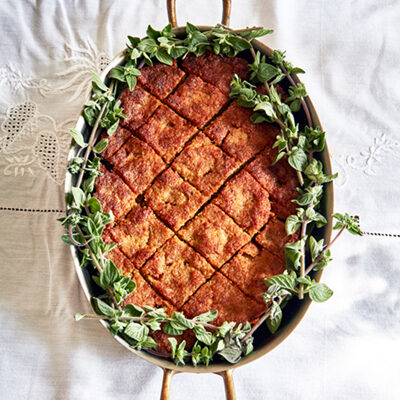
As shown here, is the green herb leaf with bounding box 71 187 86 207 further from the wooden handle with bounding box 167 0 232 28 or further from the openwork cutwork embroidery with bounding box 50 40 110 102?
the wooden handle with bounding box 167 0 232 28

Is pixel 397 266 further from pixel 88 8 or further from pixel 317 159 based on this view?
pixel 88 8

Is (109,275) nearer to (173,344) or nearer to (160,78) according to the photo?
(173,344)

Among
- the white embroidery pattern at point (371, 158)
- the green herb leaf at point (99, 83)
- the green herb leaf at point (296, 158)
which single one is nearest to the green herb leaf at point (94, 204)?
the green herb leaf at point (99, 83)

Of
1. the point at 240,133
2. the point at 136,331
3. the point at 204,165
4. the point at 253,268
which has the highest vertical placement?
the point at 240,133

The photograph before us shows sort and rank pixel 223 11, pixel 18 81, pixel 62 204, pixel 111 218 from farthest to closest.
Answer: pixel 18 81
pixel 62 204
pixel 223 11
pixel 111 218

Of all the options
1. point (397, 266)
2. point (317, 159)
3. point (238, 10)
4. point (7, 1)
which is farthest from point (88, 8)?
point (397, 266)

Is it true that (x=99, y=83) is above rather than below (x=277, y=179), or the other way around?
above

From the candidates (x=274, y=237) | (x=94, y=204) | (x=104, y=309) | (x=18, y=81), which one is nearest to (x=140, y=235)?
(x=94, y=204)
